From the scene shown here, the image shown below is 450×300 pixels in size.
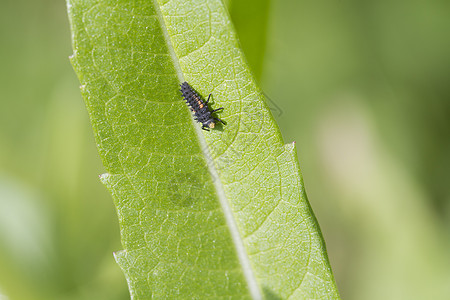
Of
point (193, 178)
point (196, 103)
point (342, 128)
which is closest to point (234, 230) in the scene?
point (193, 178)

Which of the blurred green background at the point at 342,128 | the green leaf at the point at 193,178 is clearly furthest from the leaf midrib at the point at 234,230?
the blurred green background at the point at 342,128

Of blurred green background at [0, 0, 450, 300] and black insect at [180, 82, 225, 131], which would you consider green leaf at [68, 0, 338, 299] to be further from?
blurred green background at [0, 0, 450, 300]

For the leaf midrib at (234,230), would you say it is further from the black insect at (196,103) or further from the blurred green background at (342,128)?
the blurred green background at (342,128)

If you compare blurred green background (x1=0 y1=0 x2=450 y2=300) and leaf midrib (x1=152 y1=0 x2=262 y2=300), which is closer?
leaf midrib (x1=152 y1=0 x2=262 y2=300)

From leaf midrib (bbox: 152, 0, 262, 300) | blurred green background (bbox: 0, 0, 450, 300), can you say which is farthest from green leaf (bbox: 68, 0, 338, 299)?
blurred green background (bbox: 0, 0, 450, 300)

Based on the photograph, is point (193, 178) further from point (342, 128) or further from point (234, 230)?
point (342, 128)

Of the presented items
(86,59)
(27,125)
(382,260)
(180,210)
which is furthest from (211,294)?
(27,125)
